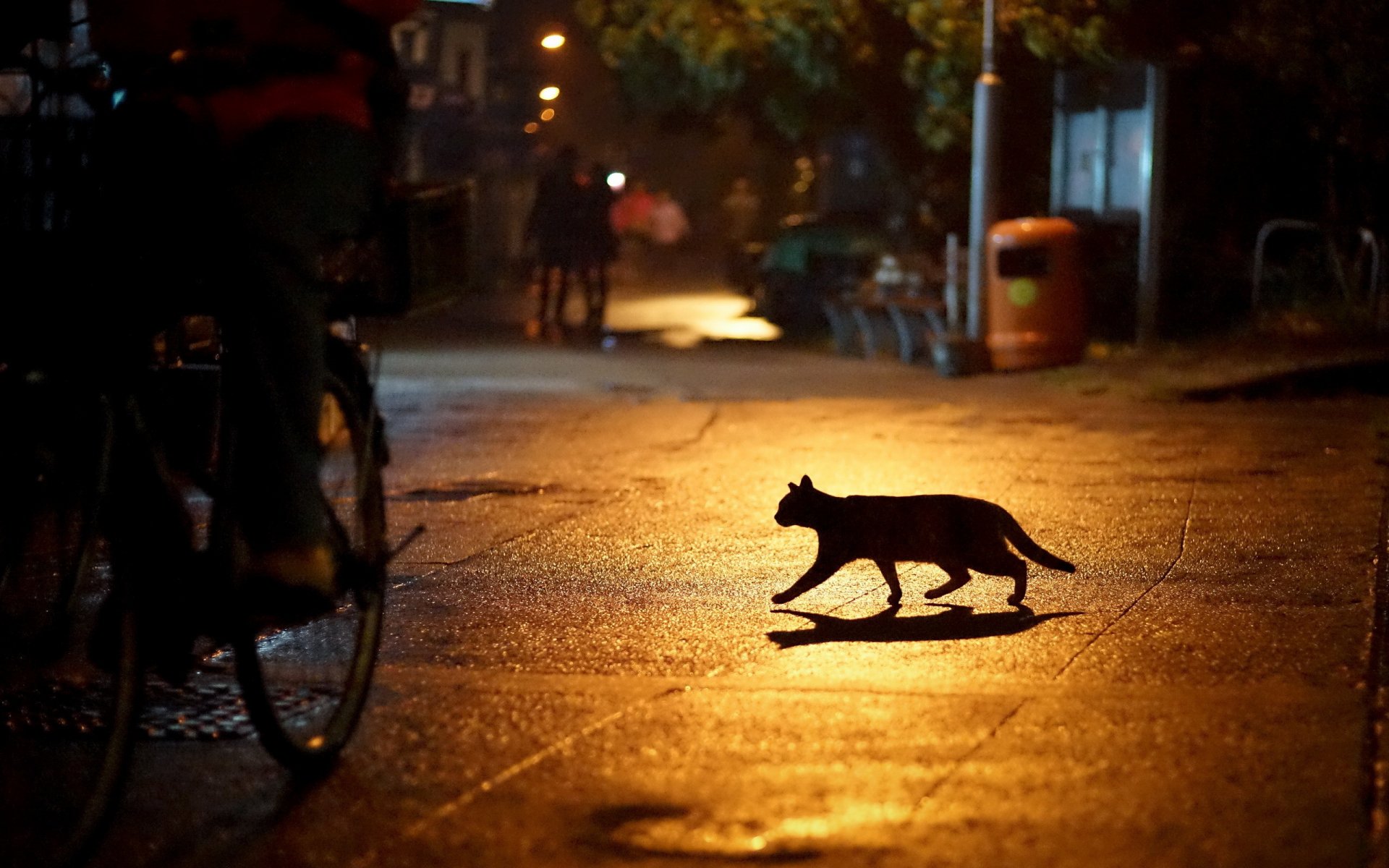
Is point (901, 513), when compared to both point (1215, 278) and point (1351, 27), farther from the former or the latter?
point (1215, 278)

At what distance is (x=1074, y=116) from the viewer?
→ 2027 cm

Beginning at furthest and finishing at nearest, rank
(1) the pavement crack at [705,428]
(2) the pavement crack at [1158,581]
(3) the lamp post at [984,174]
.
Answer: (3) the lamp post at [984,174] → (1) the pavement crack at [705,428] → (2) the pavement crack at [1158,581]

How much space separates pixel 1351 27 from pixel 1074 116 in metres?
4.31

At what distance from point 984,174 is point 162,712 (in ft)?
39.7

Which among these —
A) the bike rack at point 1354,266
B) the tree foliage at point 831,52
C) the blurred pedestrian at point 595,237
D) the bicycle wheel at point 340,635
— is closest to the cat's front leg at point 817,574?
the bicycle wheel at point 340,635

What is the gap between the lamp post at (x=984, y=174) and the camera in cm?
1602

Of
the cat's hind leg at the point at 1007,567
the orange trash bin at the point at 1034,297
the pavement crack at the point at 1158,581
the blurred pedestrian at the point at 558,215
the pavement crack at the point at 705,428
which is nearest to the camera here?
the pavement crack at the point at 1158,581

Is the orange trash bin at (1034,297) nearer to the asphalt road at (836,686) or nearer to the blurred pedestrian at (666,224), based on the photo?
the asphalt road at (836,686)

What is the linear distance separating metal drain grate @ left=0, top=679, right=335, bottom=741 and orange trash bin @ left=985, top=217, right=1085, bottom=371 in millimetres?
11306

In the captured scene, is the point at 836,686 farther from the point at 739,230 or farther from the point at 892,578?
the point at 739,230

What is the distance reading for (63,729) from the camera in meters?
4.62

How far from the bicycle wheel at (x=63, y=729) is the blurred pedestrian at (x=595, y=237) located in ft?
54.8

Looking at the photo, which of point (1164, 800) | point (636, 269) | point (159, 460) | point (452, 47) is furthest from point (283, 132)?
point (636, 269)

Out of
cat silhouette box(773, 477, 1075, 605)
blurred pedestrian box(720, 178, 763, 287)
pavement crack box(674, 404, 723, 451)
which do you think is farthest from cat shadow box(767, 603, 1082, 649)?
blurred pedestrian box(720, 178, 763, 287)
